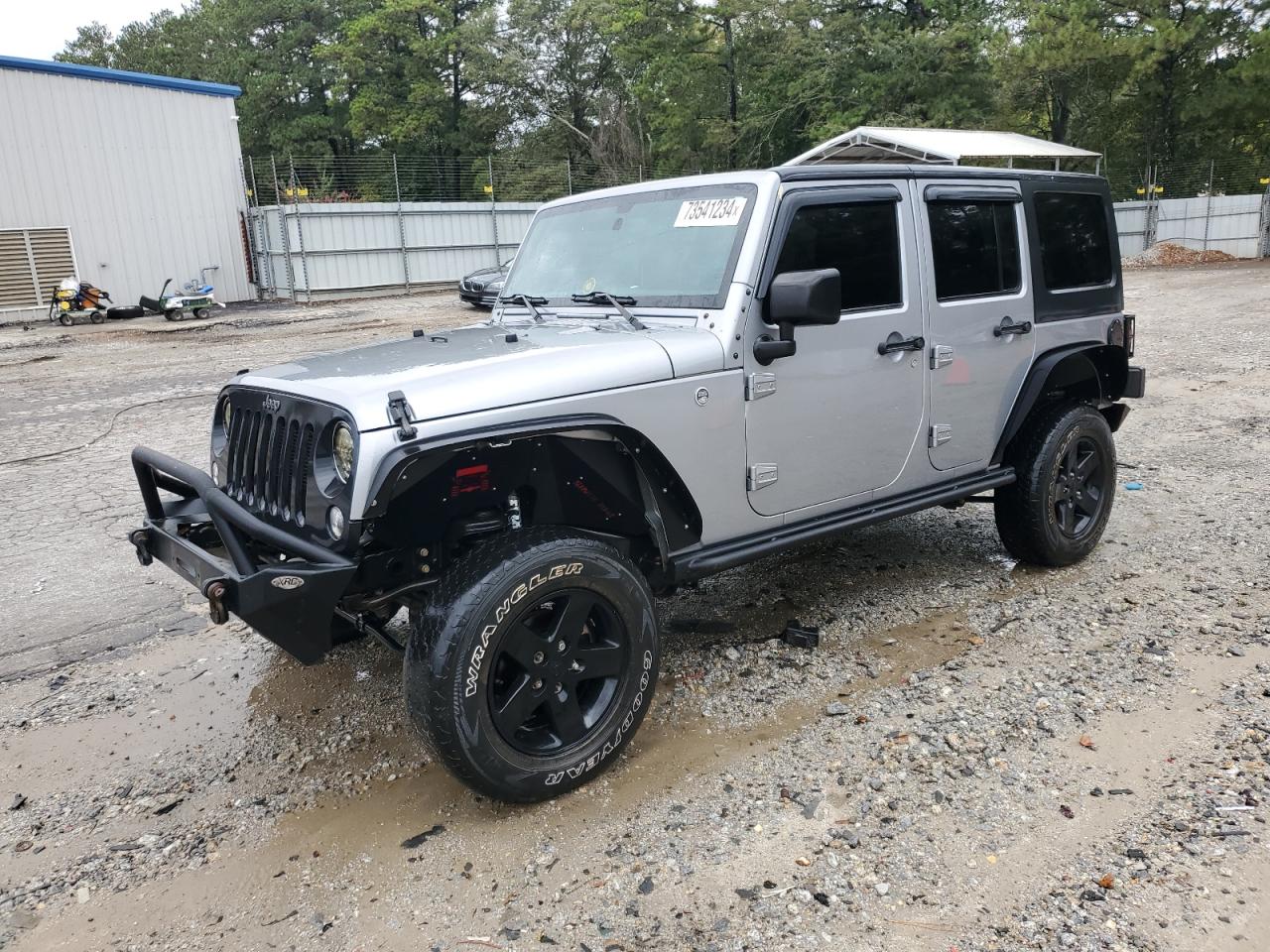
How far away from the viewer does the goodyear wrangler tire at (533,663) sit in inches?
111

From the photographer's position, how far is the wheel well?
300cm

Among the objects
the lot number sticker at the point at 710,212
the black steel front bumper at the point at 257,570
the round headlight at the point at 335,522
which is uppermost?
the lot number sticker at the point at 710,212

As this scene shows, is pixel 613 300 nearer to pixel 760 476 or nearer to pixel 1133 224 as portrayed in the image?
pixel 760 476

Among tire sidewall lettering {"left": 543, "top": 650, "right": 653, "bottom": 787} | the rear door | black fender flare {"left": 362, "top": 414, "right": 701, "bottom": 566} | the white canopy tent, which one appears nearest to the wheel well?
black fender flare {"left": 362, "top": 414, "right": 701, "bottom": 566}

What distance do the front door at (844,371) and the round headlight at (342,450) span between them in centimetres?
145

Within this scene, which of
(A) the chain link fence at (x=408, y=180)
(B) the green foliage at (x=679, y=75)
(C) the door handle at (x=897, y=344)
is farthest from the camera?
(B) the green foliage at (x=679, y=75)

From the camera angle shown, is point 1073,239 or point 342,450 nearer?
point 342,450

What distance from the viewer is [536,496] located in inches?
126

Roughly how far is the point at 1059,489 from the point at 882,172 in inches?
76.2

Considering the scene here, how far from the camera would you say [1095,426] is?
191 inches

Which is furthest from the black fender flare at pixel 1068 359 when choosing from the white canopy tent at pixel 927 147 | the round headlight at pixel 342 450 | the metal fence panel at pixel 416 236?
the metal fence panel at pixel 416 236

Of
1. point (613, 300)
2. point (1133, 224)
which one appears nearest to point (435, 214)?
point (1133, 224)

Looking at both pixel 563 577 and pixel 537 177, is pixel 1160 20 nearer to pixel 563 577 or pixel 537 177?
pixel 537 177

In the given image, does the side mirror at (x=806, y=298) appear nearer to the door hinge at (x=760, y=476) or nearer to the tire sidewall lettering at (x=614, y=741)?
the door hinge at (x=760, y=476)
